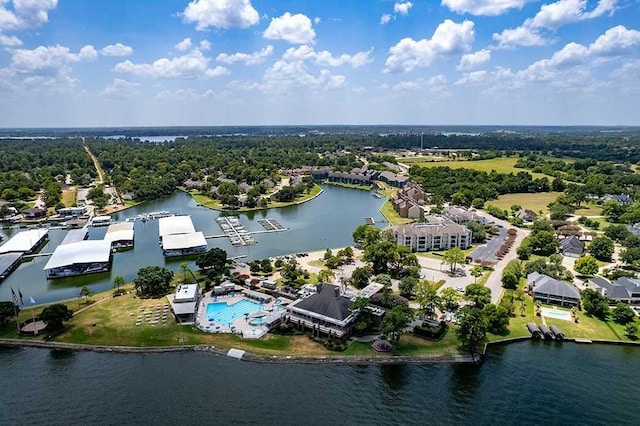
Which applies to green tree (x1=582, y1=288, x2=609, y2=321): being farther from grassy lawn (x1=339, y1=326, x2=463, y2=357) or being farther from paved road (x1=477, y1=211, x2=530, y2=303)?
grassy lawn (x1=339, y1=326, x2=463, y2=357)

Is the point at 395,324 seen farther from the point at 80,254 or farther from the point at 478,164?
the point at 478,164

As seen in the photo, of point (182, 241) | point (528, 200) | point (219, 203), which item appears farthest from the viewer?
point (528, 200)

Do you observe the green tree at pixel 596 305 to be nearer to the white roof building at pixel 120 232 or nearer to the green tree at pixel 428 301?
the green tree at pixel 428 301

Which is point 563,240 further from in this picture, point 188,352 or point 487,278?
point 188,352

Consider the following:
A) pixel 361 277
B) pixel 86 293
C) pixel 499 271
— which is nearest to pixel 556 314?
pixel 499 271

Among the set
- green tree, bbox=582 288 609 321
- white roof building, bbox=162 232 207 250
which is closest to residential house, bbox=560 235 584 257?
green tree, bbox=582 288 609 321

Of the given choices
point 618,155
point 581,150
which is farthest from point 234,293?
point 581,150
